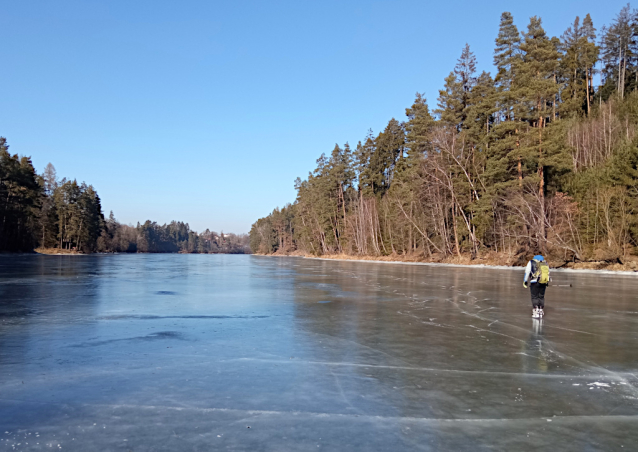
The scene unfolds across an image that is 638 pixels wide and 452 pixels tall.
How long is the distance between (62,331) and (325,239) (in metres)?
82.9

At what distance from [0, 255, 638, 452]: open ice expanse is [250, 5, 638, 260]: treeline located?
26.1 meters

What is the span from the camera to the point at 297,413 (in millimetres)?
4449

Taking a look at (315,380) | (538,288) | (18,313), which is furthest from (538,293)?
(18,313)

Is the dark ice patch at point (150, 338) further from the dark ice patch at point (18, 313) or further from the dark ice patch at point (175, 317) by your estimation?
the dark ice patch at point (18, 313)

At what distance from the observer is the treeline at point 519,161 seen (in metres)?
34.2

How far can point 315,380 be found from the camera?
5598 millimetres

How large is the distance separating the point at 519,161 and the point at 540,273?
3169 cm

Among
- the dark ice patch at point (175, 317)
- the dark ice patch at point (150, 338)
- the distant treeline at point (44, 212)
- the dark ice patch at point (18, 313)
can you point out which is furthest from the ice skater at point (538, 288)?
the distant treeline at point (44, 212)

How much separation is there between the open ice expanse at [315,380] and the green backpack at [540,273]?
39.2 inches

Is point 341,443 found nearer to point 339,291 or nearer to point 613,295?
point 339,291

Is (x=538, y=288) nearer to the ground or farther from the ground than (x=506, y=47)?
nearer to the ground

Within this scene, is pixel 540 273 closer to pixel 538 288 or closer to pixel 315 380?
pixel 538 288

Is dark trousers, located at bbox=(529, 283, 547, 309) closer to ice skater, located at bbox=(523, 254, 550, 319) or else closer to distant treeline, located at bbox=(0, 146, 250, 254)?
ice skater, located at bbox=(523, 254, 550, 319)

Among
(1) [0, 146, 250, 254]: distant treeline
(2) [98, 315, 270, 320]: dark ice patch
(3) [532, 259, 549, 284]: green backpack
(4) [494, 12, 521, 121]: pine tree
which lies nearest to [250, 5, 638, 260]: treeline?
(4) [494, 12, 521, 121]: pine tree
